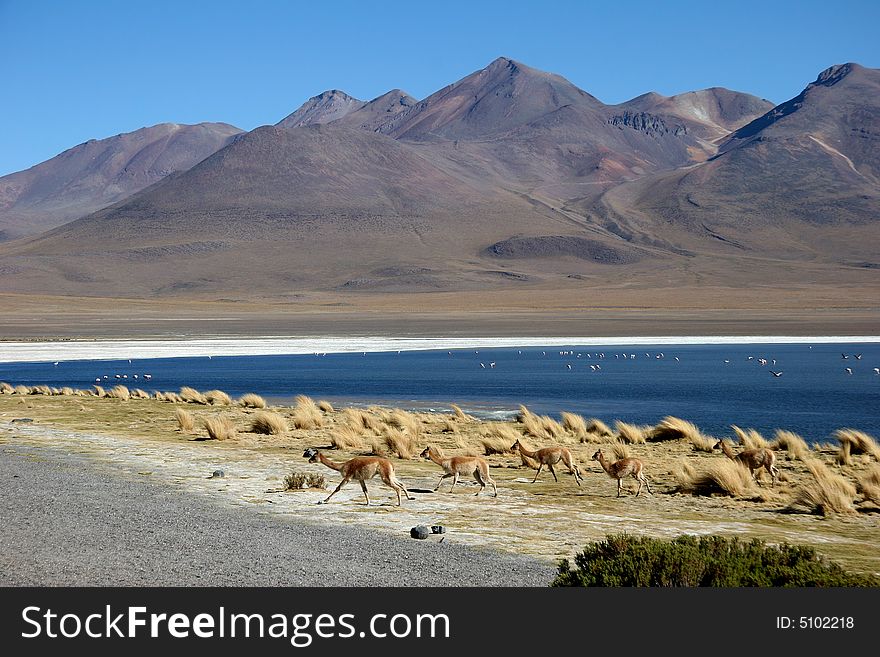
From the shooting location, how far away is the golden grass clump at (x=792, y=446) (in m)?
18.6

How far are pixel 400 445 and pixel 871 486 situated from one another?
25.3 feet

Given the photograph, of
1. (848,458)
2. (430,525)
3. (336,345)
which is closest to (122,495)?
(430,525)

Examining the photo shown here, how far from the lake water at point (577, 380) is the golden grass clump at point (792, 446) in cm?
475

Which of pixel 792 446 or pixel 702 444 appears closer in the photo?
pixel 792 446

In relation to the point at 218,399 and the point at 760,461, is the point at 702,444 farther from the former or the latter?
the point at 218,399

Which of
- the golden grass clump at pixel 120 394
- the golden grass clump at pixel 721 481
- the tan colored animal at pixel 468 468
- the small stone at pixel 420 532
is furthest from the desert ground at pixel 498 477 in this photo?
the golden grass clump at pixel 120 394

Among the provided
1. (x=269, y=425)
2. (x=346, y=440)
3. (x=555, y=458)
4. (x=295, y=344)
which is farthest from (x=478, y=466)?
(x=295, y=344)

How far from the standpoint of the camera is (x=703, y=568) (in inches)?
280

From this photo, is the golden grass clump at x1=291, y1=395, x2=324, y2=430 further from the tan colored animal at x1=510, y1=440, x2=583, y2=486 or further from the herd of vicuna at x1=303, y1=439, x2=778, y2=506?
the tan colored animal at x1=510, y1=440, x2=583, y2=486

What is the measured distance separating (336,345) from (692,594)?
58811 mm

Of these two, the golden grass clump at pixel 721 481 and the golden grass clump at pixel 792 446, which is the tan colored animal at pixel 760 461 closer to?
the golden grass clump at pixel 721 481

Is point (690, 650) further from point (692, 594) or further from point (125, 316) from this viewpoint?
point (125, 316)

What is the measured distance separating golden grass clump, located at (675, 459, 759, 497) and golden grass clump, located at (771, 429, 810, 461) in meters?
3.96

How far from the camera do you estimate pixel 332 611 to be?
6.25 meters
